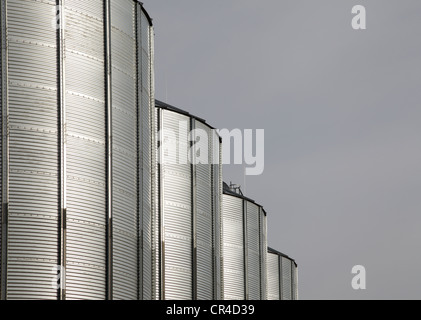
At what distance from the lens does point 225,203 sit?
76.3m

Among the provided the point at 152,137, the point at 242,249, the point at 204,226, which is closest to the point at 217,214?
the point at 204,226

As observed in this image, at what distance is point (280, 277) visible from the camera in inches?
3789

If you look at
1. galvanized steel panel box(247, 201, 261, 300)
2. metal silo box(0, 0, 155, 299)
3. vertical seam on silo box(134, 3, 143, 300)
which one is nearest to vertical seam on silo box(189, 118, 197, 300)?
metal silo box(0, 0, 155, 299)

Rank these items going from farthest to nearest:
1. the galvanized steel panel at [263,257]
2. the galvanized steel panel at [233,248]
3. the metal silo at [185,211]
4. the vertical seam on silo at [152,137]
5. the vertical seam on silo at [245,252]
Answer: the galvanized steel panel at [263,257], the vertical seam on silo at [245,252], the galvanized steel panel at [233,248], the metal silo at [185,211], the vertical seam on silo at [152,137]

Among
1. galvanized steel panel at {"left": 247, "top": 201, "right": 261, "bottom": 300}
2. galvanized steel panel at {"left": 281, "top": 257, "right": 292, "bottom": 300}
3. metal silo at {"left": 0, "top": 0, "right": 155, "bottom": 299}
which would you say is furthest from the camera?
galvanized steel panel at {"left": 281, "top": 257, "right": 292, "bottom": 300}

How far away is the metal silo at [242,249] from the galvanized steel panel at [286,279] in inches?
583

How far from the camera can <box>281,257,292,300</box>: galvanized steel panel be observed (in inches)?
3812

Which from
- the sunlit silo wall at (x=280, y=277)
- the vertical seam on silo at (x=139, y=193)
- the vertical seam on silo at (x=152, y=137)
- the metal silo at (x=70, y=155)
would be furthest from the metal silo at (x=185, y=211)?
the sunlit silo wall at (x=280, y=277)

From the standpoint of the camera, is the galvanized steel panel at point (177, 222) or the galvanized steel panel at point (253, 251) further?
the galvanized steel panel at point (253, 251)

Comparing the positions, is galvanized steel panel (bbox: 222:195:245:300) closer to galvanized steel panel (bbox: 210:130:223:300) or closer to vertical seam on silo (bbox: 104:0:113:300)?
galvanized steel panel (bbox: 210:130:223:300)

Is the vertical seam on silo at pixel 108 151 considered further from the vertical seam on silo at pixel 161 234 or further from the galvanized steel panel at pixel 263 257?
the galvanized steel panel at pixel 263 257

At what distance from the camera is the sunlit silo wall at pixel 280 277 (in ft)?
308

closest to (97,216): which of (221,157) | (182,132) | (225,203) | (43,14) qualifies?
(43,14)
